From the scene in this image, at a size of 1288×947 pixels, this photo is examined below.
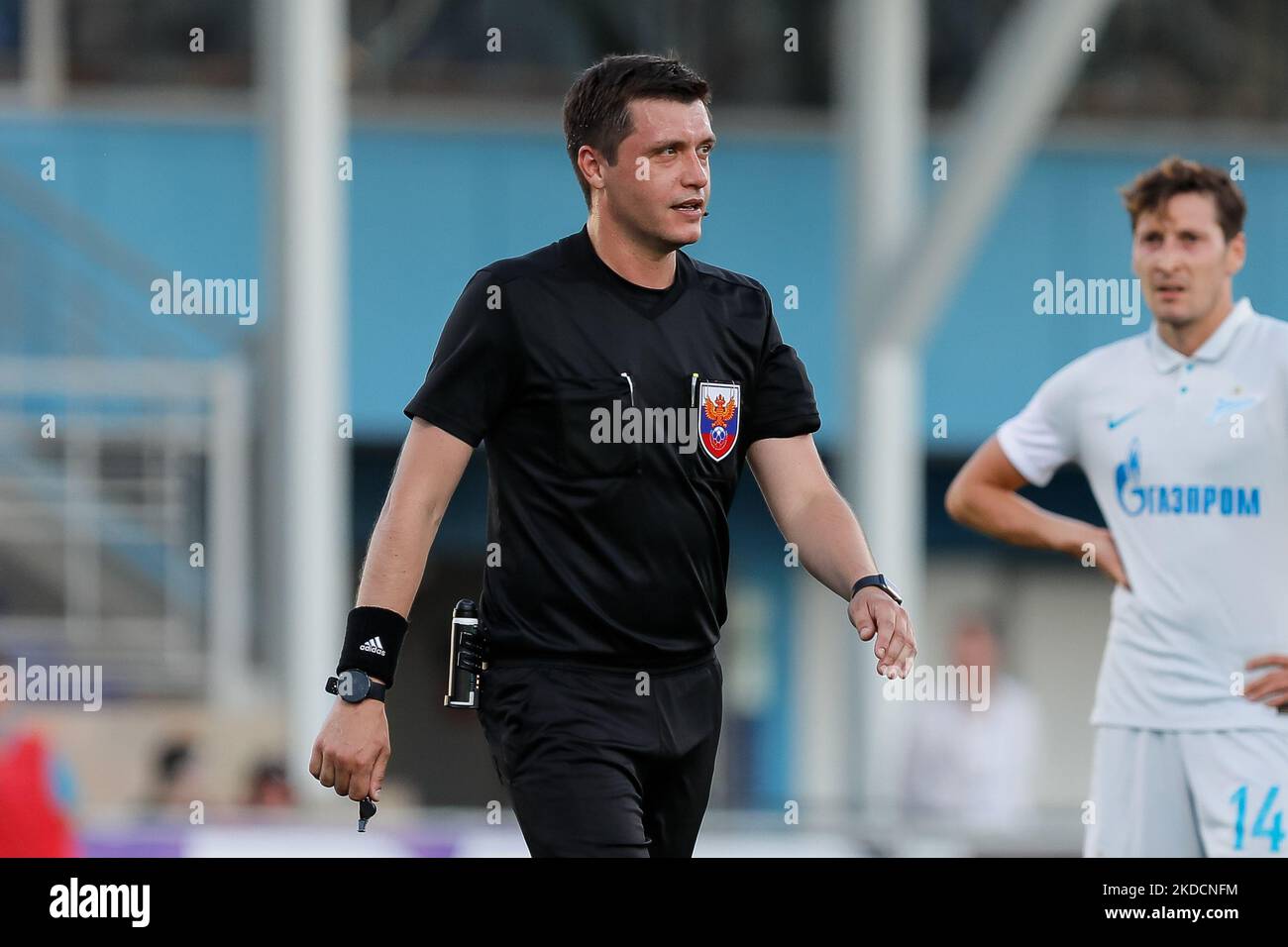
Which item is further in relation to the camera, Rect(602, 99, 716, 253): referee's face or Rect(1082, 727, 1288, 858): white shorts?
Rect(1082, 727, 1288, 858): white shorts

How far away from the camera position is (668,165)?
13.7 feet

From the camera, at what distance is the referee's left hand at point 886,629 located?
3.92 meters

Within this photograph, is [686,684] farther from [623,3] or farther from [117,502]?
[623,3]

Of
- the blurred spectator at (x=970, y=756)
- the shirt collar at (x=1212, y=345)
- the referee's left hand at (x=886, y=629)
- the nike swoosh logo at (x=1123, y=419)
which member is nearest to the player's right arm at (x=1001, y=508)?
the nike swoosh logo at (x=1123, y=419)

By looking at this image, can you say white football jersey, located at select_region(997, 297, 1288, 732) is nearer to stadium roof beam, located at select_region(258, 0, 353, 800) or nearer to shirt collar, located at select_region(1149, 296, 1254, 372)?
shirt collar, located at select_region(1149, 296, 1254, 372)

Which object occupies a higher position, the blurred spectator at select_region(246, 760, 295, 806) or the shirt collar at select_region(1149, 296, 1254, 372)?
the shirt collar at select_region(1149, 296, 1254, 372)

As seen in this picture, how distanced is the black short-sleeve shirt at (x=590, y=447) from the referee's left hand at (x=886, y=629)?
0.36m

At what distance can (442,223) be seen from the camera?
51.6 feet

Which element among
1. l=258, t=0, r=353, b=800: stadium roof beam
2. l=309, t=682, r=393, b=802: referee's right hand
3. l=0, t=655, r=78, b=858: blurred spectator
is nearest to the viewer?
l=309, t=682, r=393, b=802: referee's right hand

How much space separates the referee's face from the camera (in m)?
4.16

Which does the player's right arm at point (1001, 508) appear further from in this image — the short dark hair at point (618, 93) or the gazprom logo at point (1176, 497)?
the short dark hair at point (618, 93)

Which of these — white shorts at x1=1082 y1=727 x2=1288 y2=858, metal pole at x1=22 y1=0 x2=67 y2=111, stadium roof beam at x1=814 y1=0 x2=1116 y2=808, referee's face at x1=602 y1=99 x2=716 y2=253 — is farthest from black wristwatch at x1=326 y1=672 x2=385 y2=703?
metal pole at x1=22 y1=0 x2=67 y2=111

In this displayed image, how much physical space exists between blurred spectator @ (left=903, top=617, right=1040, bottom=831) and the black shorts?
5.67m
